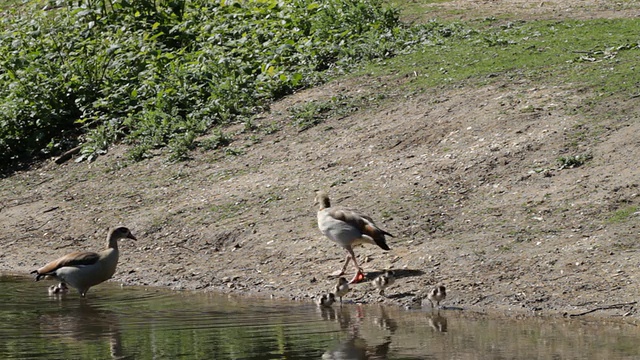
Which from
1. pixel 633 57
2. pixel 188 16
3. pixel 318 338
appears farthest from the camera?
pixel 188 16

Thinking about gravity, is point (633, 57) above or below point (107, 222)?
above

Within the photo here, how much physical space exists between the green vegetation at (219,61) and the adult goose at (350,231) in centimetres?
483

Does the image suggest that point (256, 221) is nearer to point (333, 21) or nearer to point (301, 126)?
point (301, 126)

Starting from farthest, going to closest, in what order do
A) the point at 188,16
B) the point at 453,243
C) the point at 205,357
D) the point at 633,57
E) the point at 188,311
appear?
the point at 188,16
the point at 633,57
the point at 453,243
the point at 188,311
the point at 205,357

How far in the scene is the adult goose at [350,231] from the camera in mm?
10953

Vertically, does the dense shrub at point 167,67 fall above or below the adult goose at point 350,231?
above

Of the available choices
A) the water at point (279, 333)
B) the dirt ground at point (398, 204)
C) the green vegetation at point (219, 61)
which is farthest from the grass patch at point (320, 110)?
the water at point (279, 333)

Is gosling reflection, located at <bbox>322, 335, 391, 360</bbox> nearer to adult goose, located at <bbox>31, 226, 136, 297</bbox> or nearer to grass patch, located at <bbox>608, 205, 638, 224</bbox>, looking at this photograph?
grass patch, located at <bbox>608, 205, 638, 224</bbox>

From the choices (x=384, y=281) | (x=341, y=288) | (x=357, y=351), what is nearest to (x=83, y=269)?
(x=341, y=288)

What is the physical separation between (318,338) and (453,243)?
9.37 ft

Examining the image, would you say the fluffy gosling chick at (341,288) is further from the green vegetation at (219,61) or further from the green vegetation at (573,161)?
the green vegetation at (219,61)

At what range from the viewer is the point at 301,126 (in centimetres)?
1608

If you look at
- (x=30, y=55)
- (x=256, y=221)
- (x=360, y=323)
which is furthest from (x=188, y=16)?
(x=360, y=323)

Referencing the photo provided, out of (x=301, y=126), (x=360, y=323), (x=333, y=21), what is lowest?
(x=360, y=323)
